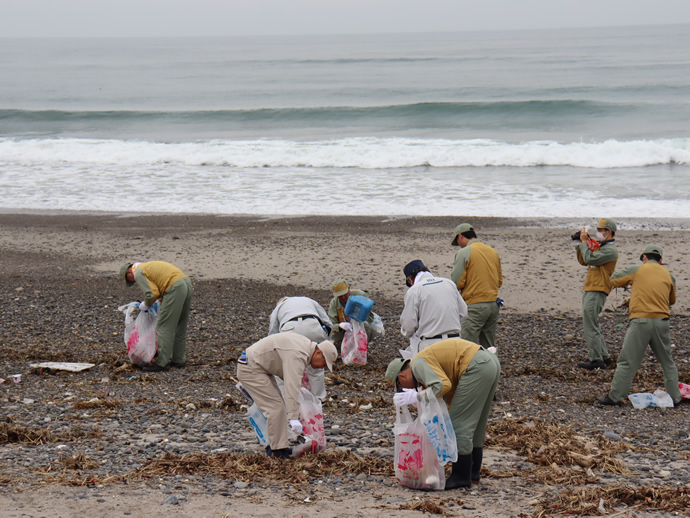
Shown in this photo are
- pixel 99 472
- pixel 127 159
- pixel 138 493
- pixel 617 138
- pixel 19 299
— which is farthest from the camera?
pixel 617 138

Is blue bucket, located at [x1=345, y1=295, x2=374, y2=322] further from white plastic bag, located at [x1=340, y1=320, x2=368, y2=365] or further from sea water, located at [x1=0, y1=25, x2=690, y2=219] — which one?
sea water, located at [x1=0, y1=25, x2=690, y2=219]

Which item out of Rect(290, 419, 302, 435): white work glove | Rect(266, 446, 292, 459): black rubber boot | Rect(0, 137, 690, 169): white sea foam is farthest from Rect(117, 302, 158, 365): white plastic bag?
Rect(0, 137, 690, 169): white sea foam

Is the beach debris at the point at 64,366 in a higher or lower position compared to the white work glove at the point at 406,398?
lower

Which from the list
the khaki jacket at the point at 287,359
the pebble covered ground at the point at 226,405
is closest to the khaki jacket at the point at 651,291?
the pebble covered ground at the point at 226,405

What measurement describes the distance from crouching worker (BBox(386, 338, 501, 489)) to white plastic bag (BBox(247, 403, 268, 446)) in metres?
1.35

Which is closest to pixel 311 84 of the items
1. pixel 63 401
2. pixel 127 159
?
pixel 127 159

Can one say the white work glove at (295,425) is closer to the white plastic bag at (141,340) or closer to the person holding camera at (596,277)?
the white plastic bag at (141,340)

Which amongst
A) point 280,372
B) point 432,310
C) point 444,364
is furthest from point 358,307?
point 444,364

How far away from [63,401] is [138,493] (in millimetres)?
2751

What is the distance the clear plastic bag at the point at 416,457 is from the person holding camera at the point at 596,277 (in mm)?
4105

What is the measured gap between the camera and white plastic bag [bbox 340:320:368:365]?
28.9ft

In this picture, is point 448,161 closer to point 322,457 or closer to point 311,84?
point 322,457

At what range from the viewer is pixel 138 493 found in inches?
207

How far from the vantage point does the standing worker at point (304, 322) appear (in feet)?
21.1
